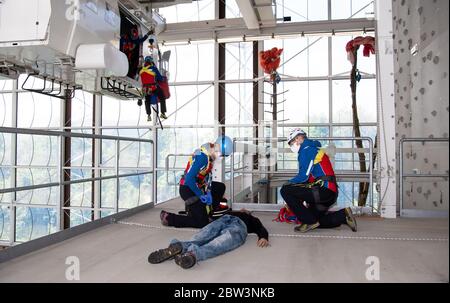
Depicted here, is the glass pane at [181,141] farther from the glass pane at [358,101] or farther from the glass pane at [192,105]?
the glass pane at [358,101]

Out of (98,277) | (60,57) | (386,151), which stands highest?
(60,57)

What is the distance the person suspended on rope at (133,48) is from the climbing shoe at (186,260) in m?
2.92

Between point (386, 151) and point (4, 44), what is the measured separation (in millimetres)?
4183

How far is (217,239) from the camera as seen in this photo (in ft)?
9.97

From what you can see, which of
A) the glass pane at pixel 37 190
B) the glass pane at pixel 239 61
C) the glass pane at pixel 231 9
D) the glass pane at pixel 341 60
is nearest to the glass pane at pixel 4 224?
the glass pane at pixel 37 190

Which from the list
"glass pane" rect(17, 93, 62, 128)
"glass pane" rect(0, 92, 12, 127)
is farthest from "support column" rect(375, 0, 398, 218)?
"glass pane" rect(0, 92, 12, 127)

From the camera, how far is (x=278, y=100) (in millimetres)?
11312

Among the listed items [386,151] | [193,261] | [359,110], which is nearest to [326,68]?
[359,110]

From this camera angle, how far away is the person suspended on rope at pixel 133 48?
489 cm

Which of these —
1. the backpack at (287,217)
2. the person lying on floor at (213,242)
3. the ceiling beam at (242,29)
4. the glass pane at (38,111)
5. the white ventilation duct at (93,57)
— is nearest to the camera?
the person lying on floor at (213,242)

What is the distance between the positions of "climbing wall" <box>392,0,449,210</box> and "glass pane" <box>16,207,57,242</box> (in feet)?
34.7

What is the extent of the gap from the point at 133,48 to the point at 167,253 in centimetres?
318

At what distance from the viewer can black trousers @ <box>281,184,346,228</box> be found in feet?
13.1

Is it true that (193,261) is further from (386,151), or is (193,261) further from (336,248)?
(386,151)
